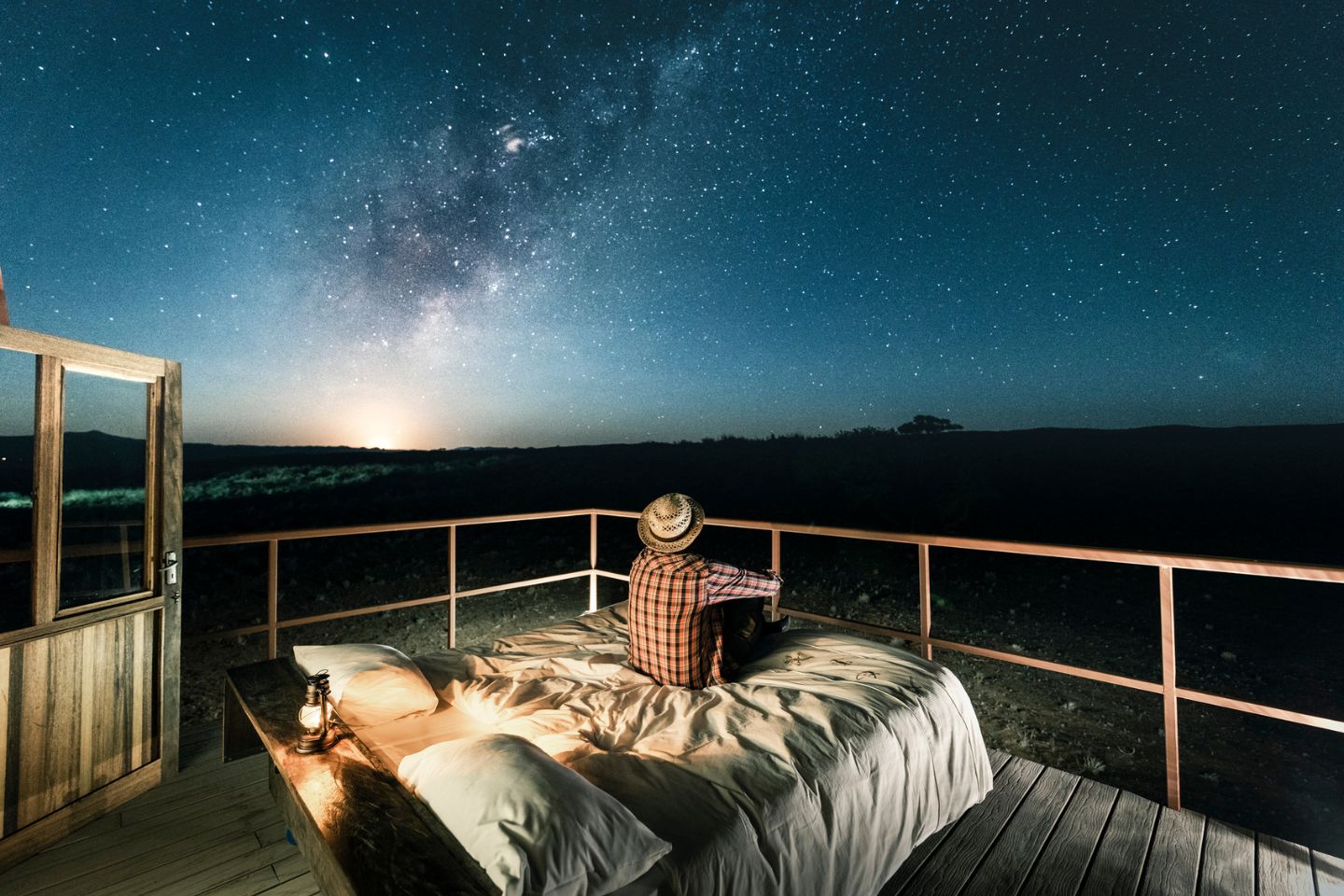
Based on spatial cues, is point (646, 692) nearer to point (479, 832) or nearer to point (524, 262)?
point (479, 832)

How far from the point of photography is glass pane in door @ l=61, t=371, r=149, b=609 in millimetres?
2223

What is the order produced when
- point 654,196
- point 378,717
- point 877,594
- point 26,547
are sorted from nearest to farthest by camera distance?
point 378,717 < point 26,547 < point 654,196 < point 877,594

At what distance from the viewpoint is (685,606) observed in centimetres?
202

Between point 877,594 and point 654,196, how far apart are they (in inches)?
403

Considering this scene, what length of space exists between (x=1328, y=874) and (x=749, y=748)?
6.01 ft

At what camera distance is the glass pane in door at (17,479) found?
2.04 m

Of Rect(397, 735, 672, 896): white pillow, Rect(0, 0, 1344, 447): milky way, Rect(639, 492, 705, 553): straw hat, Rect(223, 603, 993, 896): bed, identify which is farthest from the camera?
Rect(0, 0, 1344, 447): milky way

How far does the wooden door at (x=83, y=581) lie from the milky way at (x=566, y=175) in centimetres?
23

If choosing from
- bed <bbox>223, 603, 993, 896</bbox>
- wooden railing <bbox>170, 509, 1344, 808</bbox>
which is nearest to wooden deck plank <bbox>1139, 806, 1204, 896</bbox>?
wooden railing <bbox>170, 509, 1344, 808</bbox>

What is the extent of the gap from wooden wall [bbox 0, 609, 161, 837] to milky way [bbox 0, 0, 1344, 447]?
1203 millimetres

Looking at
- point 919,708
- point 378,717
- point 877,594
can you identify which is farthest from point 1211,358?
point 378,717

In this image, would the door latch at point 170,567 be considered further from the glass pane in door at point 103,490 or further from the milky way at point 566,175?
the milky way at point 566,175

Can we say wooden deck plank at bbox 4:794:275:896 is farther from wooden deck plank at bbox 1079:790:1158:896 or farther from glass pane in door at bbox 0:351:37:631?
wooden deck plank at bbox 1079:790:1158:896

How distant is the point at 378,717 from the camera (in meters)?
1.79
